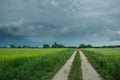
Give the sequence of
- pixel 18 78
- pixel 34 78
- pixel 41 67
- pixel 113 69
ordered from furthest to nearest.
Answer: pixel 41 67
pixel 113 69
pixel 34 78
pixel 18 78

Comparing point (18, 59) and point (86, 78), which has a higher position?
point (18, 59)

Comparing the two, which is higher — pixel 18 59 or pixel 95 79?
pixel 18 59

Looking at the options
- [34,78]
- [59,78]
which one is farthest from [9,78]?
[59,78]

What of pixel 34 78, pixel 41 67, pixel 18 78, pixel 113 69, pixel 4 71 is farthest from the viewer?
pixel 41 67

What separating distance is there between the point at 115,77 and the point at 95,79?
1738 mm

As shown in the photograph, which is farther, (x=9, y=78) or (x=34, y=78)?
(x=34, y=78)

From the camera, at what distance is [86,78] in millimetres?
19328

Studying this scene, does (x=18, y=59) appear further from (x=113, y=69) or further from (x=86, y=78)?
(x=113, y=69)

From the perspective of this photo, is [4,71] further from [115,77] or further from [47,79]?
[115,77]

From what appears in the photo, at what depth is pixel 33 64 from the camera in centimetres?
2142

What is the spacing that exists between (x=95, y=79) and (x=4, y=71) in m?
7.73

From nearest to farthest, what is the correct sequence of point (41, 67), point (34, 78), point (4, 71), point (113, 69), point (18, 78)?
point (4, 71) → point (18, 78) → point (34, 78) → point (113, 69) → point (41, 67)

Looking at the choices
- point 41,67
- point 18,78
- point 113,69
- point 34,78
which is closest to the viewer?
point 18,78

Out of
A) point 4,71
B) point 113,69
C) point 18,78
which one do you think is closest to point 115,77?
point 113,69
